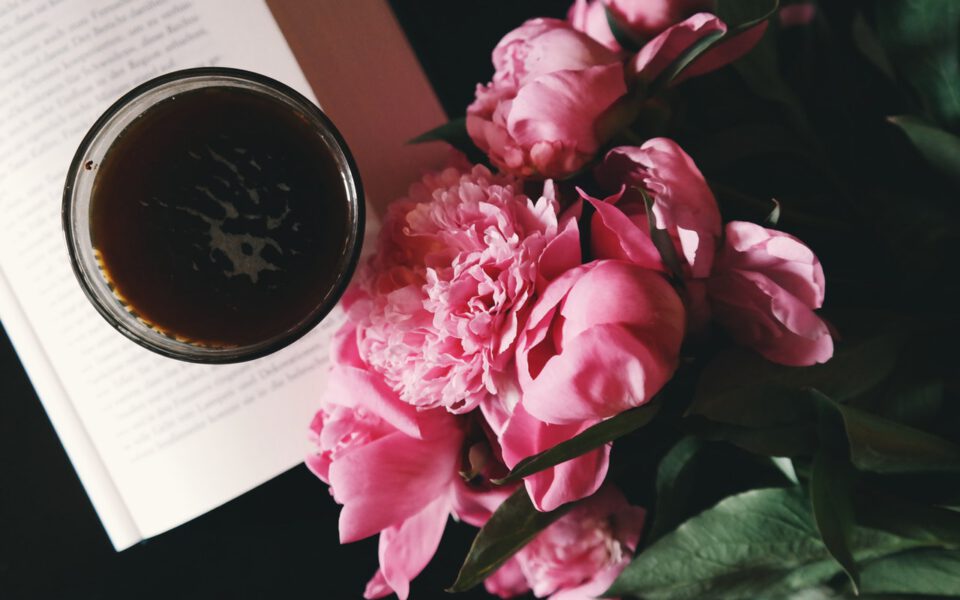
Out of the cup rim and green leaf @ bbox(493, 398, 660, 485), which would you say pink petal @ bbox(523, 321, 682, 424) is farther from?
the cup rim

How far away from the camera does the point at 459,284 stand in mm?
271

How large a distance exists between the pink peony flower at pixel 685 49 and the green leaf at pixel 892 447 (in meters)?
0.14

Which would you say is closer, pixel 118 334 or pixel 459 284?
pixel 459 284

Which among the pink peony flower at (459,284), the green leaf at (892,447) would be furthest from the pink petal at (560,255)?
the green leaf at (892,447)

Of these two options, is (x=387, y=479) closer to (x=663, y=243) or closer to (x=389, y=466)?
(x=389, y=466)

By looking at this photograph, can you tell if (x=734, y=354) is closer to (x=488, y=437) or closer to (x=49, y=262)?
(x=488, y=437)

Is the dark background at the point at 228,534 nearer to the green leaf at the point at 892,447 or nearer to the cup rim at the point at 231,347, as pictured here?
the cup rim at the point at 231,347

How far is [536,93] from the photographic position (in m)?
0.26

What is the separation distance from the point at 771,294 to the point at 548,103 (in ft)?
0.32

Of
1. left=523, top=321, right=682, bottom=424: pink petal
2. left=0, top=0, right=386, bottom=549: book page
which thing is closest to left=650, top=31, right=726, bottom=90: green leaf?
left=523, top=321, right=682, bottom=424: pink petal

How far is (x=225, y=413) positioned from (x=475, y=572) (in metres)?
0.20

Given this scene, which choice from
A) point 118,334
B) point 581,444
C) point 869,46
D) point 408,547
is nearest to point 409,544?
point 408,547

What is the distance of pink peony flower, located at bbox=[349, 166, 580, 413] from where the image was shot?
0.27m

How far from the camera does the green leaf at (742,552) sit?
312mm
